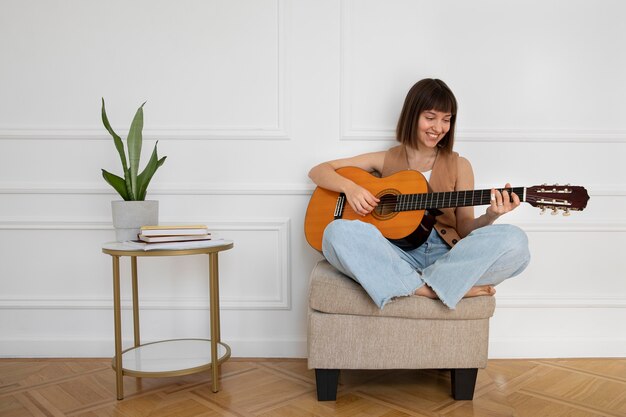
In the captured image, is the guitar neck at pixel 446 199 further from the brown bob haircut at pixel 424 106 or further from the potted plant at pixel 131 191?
the potted plant at pixel 131 191

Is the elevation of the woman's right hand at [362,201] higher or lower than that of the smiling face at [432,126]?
lower

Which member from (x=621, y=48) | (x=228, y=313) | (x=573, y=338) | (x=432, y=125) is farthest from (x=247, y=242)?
(x=621, y=48)

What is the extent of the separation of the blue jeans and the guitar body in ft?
0.58

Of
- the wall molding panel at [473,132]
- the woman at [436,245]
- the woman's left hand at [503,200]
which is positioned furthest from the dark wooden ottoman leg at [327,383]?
the wall molding panel at [473,132]

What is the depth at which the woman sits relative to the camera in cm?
158

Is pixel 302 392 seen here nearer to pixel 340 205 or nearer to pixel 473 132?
pixel 340 205

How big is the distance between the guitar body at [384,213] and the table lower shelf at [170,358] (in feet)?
1.94

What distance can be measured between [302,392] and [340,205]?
2.28 ft

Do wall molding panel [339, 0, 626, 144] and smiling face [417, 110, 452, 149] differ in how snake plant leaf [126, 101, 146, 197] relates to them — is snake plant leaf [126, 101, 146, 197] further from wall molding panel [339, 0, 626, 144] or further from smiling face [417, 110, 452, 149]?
smiling face [417, 110, 452, 149]

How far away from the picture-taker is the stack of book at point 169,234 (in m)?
1.72

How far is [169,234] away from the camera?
68.3 inches

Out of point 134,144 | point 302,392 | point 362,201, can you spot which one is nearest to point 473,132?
point 362,201

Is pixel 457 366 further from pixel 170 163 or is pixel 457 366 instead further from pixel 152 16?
pixel 152 16

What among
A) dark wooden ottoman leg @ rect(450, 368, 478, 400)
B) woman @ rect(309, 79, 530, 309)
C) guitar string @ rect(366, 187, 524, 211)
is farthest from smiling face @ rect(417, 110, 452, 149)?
dark wooden ottoman leg @ rect(450, 368, 478, 400)
